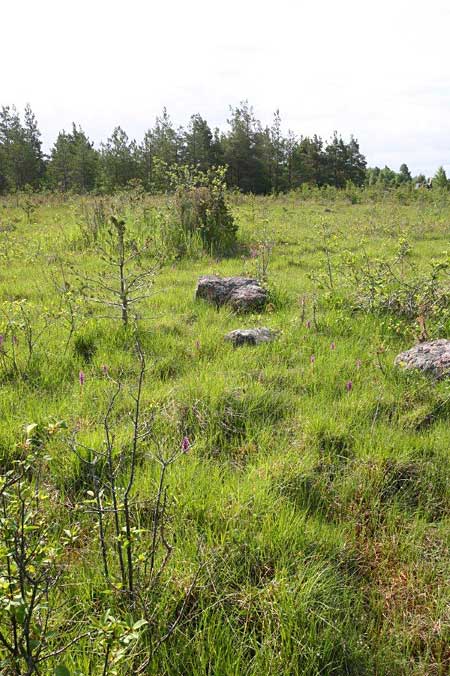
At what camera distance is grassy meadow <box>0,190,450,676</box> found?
5.90 feet

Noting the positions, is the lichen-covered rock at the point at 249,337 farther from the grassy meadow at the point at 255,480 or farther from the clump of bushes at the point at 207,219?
the clump of bushes at the point at 207,219

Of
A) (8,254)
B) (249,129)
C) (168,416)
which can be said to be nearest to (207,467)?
(168,416)

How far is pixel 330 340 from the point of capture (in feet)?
15.8

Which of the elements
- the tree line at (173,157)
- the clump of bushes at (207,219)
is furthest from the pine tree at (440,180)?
the clump of bushes at (207,219)

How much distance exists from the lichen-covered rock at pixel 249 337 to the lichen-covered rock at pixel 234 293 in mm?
1008

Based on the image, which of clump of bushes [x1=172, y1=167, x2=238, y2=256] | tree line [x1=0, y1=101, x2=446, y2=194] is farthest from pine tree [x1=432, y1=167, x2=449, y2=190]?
Result: clump of bushes [x1=172, y1=167, x2=238, y2=256]

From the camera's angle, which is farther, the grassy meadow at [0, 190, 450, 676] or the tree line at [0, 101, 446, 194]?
the tree line at [0, 101, 446, 194]

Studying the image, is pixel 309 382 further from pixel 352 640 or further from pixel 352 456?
pixel 352 640

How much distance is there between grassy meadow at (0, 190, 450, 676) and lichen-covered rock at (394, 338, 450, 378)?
0.13 m

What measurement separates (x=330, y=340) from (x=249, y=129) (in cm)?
4594

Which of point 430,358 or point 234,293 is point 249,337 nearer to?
point 234,293

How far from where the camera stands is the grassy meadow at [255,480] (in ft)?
5.90

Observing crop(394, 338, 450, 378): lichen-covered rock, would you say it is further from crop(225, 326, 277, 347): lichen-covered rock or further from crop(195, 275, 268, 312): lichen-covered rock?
crop(195, 275, 268, 312): lichen-covered rock

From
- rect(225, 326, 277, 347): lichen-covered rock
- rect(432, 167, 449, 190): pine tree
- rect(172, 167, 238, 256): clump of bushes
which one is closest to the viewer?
rect(225, 326, 277, 347): lichen-covered rock
